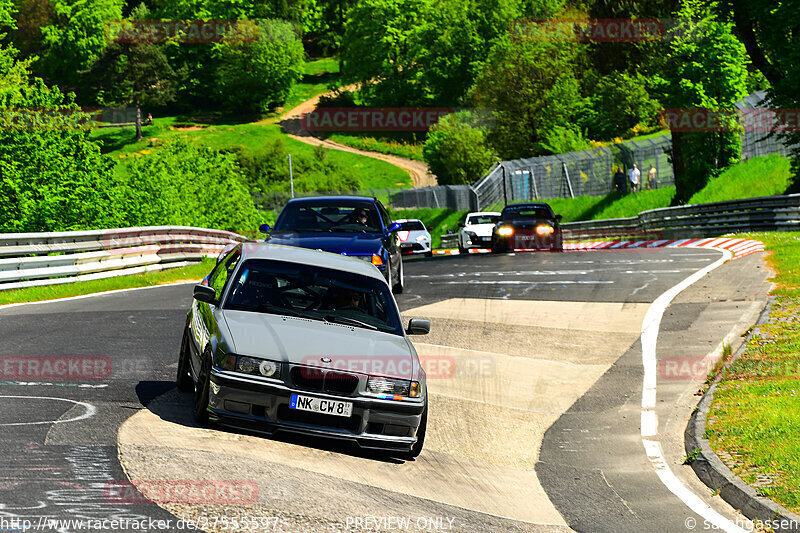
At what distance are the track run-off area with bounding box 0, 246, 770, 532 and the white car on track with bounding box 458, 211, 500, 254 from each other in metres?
18.9

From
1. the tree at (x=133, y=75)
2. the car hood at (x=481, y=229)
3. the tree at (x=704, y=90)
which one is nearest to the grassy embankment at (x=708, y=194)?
the tree at (x=704, y=90)

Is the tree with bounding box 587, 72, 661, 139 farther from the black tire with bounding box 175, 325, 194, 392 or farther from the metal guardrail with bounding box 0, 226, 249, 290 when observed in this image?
the black tire with bounding box 175, 325, 194, 392

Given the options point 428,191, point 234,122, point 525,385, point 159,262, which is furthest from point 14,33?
point 525,385

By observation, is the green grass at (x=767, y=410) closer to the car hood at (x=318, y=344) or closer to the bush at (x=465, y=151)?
the car hood at (x=318, y=344)

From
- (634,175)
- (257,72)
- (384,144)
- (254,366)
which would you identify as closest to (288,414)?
(254,366)

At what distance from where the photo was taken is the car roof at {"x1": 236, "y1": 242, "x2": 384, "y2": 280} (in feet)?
30.3

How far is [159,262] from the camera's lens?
26531 mm

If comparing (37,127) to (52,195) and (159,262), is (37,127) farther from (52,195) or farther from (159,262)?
(159,262)

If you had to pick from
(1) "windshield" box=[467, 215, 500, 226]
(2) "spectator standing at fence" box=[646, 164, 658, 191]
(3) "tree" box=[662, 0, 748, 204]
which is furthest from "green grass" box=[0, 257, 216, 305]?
(2) "spectator standing at fence" box=[646, 164, 658, 191]

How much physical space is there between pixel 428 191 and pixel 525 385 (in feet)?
206

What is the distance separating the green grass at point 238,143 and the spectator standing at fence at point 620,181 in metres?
52.1

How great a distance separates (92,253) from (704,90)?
30375 mm

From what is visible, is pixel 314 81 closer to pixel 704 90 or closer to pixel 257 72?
pixel 257 72

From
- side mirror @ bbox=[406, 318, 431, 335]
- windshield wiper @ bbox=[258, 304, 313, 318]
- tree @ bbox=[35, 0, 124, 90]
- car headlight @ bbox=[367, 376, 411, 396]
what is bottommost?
car headlight @ bbox=[367, 376, 411, 396]
